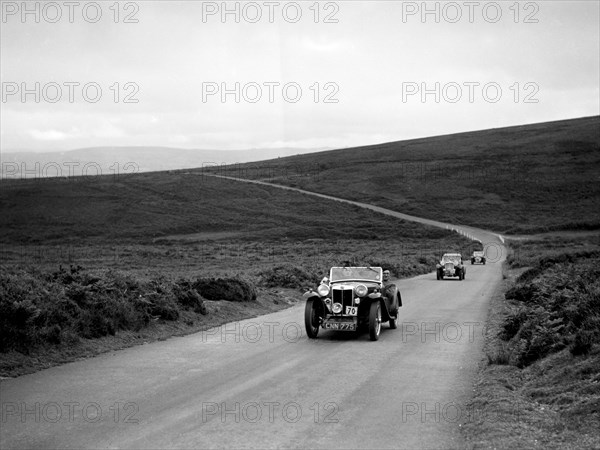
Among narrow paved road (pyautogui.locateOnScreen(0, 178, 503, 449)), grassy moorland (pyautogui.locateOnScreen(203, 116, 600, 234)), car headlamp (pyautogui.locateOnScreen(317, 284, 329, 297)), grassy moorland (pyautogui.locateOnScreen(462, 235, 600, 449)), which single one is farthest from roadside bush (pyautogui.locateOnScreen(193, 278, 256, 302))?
grassy moorland (pyautogui.locateOnScreen(203, 116, 600, 234))

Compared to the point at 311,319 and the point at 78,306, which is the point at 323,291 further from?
the point at 78,306

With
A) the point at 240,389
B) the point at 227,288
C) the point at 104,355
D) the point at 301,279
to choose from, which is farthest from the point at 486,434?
the point at 301,279

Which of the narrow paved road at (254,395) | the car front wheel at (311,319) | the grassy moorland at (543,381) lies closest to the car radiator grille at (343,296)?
the car front wheel at (311,319)

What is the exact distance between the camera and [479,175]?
13550 centimetres

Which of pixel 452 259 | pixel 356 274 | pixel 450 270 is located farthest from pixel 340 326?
pixel 452 259

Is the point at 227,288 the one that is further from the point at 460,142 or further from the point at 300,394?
the point at 460,142

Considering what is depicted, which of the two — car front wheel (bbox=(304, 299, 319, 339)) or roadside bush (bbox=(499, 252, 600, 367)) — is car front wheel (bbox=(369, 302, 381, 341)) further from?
roadside bush (bbox=(499, 252, 600, 367))

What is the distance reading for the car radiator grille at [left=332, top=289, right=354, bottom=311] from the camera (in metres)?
17.7

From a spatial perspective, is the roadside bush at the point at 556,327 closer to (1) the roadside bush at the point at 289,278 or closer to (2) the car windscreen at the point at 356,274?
(2) the car windscreen at the point at 356,274

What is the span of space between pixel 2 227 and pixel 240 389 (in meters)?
101

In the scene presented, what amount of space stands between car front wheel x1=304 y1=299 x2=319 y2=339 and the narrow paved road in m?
0.42

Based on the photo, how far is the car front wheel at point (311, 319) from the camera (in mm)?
17125

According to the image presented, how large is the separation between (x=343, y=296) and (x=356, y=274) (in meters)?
1.76

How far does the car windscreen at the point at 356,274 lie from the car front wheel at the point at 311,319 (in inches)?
75.1
